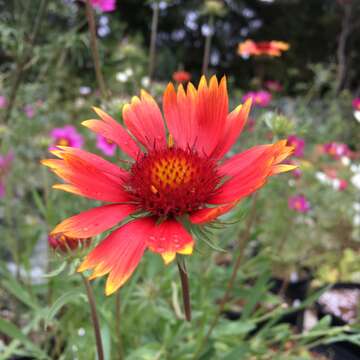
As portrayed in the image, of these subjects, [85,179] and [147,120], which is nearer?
[85,179]

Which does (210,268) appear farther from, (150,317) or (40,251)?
(40,251)

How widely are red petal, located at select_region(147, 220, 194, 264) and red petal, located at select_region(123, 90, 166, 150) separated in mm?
165

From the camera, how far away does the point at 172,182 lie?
0.52 m

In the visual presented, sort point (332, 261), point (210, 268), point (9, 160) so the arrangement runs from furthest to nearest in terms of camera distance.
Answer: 1. point (332, 261)
2. point (9, 160)
3. point (210, 268)

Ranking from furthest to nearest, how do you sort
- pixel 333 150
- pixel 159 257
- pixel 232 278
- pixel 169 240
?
pixel 333 150 → pixel 159 257 → pixel 232 278 → pixel 169 240

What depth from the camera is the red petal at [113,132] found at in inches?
21.4

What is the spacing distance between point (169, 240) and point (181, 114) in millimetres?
228

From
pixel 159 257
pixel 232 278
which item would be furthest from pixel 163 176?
pixel 159 257

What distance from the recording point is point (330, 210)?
1997 mm

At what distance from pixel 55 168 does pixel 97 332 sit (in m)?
0.22

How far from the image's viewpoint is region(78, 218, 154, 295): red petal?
407 mm

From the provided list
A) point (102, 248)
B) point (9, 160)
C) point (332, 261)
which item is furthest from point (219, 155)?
point (332, 261)

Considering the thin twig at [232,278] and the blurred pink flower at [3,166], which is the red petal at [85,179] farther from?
the blurred pink flower at [3,166]

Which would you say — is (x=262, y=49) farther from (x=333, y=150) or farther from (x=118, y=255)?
(x=118, y=255)
